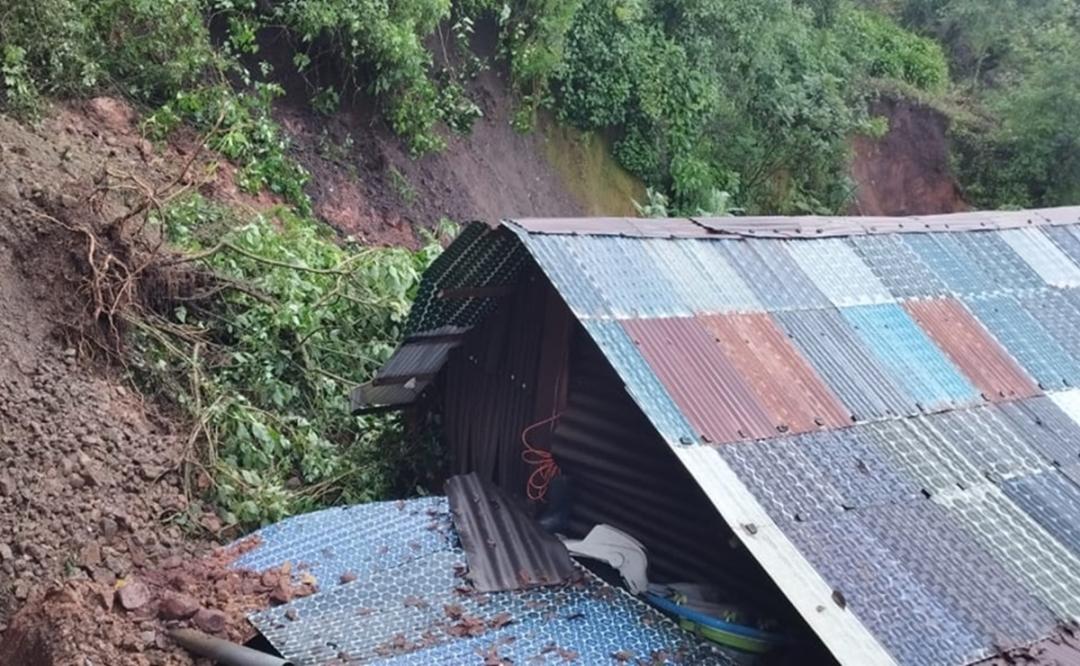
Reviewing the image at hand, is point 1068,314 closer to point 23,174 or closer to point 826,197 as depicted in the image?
point 23,174

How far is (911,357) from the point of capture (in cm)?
648

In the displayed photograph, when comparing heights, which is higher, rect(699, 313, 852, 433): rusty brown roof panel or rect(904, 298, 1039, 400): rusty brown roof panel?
rect(904, 298, 1039, 400): rusty brown roof panel

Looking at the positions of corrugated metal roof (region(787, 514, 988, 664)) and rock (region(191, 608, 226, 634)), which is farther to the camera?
rock (region(191, 608, 226, 634))

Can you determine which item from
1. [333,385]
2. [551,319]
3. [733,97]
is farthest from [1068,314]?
[733,97]


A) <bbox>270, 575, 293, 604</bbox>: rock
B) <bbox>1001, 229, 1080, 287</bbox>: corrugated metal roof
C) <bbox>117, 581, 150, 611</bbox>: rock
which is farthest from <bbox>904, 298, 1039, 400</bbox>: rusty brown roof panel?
<bbox>117, 581, 150, 611</bbox>: rock

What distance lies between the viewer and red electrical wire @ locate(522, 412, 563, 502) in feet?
20.1

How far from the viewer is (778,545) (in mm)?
4586

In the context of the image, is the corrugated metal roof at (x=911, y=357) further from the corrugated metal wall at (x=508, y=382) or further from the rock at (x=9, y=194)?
the rock at (x=9, y=194)

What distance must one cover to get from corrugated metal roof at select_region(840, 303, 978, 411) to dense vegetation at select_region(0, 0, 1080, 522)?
3.21 meters

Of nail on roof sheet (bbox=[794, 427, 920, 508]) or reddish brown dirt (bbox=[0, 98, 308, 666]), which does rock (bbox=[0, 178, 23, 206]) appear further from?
nail on roof sheet (bbox=[794, 427, 920, 508])

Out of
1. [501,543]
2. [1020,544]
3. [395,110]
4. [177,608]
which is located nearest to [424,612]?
[501,543]

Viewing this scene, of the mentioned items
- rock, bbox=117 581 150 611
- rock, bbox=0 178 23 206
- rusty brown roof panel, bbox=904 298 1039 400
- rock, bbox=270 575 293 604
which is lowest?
rock, bbox=117 581 150 611

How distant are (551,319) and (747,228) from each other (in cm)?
170

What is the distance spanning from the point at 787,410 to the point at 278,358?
3831 mm
